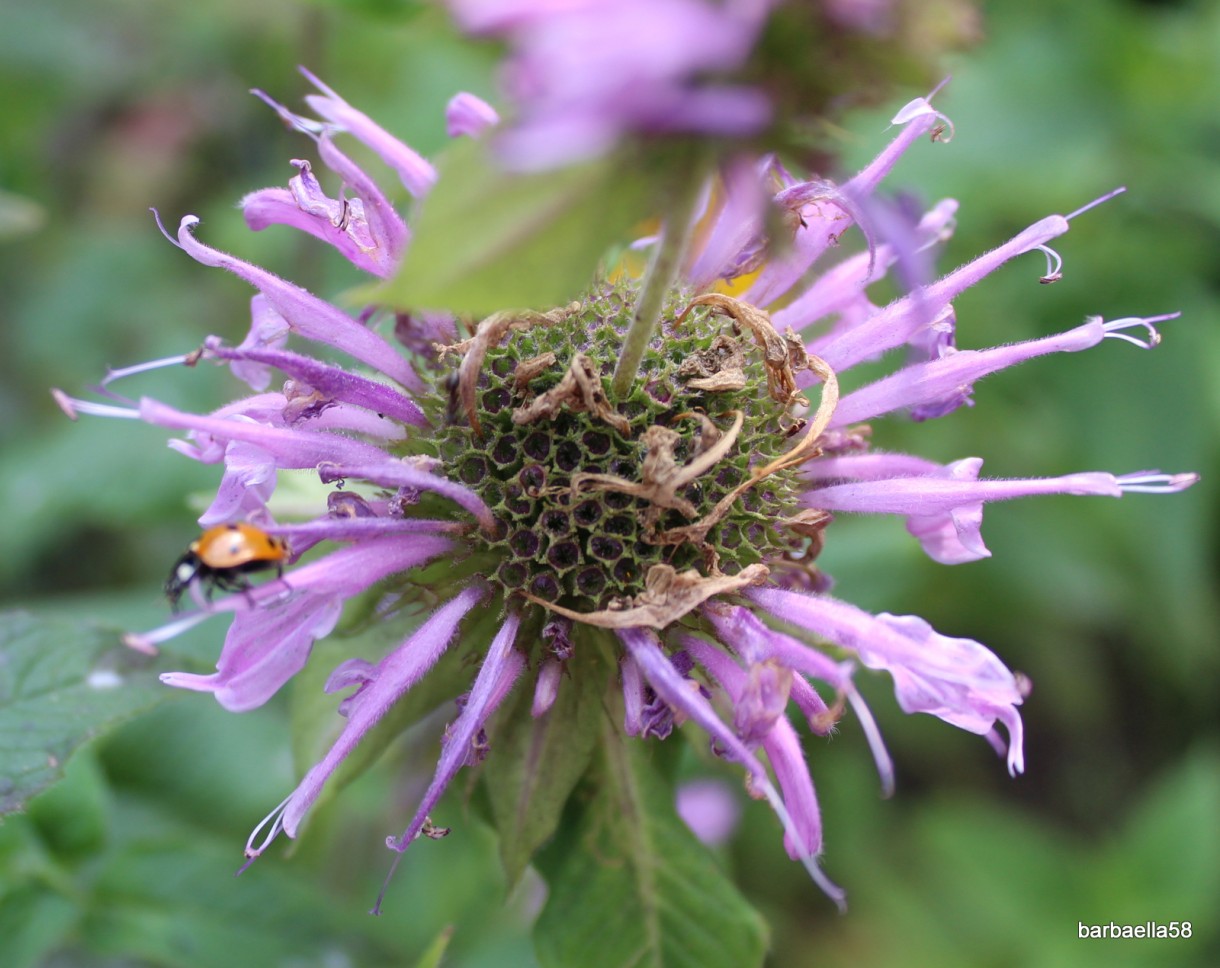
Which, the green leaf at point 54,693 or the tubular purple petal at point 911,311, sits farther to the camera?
the tubular purple petal at point 911,311

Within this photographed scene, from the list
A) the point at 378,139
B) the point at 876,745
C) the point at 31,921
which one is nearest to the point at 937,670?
the point at 876,745

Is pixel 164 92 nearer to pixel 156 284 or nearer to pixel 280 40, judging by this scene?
pixel 280 40

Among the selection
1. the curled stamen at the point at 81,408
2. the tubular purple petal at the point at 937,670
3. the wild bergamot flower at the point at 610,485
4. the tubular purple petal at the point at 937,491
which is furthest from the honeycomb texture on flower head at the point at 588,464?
the curled stamen at the point at 81,408

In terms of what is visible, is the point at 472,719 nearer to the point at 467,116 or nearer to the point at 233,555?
the point at 233,555

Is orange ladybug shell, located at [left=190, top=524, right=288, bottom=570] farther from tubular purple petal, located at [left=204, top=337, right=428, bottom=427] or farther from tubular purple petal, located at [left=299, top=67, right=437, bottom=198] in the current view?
tubular purple petal, located at [left=299, top=67, right=437, bottom=198]

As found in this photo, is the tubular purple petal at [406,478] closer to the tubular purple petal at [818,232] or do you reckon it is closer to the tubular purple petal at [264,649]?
the tubular purple petal at [264,649]

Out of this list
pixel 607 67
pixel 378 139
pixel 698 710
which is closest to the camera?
pixel 607 67
